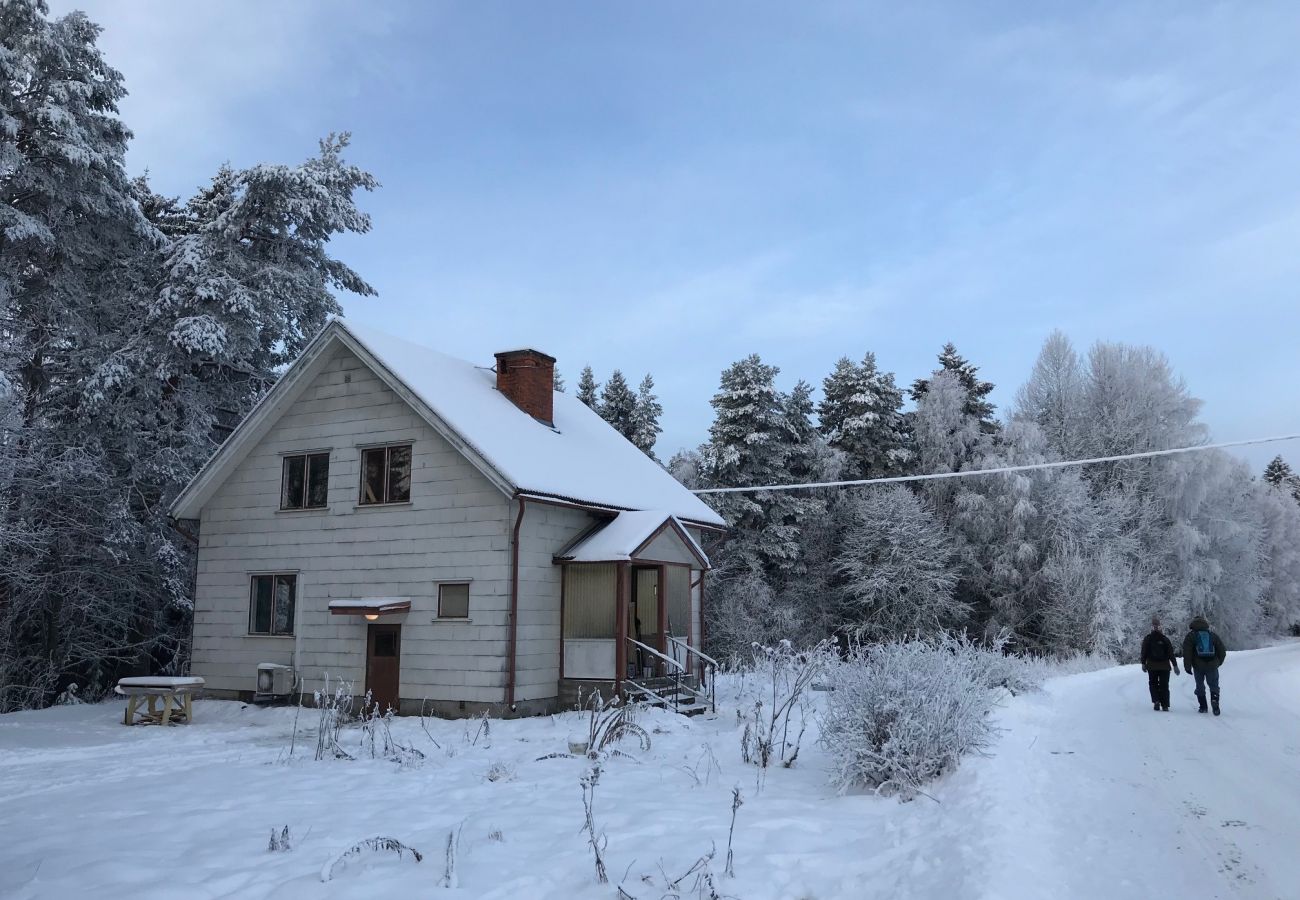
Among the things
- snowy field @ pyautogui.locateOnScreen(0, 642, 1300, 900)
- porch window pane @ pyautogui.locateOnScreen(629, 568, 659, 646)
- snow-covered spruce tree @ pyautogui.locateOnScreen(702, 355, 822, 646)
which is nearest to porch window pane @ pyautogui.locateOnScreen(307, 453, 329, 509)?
snowy field @ pyautogui.locateOnScreen(0, 642, 1300, 900)

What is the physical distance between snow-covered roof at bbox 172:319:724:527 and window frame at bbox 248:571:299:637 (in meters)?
2.39

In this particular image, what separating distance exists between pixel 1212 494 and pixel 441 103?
109 ft

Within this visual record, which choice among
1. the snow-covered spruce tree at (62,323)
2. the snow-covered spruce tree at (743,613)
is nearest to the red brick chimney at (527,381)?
→ the snow-covered spruce tree at (62,323)

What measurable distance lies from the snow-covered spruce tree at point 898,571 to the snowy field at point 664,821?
62.9 feet

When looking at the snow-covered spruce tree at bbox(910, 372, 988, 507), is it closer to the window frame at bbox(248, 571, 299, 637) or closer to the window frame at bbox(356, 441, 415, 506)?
the window frame at bbox(356, 441, 415, 506)

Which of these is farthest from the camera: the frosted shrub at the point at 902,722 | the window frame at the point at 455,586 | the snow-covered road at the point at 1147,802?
the window frame at the point at 455,586

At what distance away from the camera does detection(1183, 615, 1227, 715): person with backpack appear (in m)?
14.0

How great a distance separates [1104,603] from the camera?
3028 centimetres

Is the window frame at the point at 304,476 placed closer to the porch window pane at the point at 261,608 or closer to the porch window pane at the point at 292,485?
the porch window pane at the point at 292,485

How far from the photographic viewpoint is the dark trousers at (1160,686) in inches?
583

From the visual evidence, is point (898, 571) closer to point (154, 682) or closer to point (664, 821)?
point (154, 682)

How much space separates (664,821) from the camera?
755 cm

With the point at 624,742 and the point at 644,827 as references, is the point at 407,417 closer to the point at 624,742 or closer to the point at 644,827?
the point at 624,742

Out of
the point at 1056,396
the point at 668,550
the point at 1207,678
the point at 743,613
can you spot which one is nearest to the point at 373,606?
the point at 668,550
